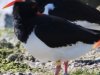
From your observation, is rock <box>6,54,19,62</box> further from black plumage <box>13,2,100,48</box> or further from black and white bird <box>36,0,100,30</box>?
black plumage <box>13,2,100,48</box>

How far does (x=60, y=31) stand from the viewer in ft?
27.7

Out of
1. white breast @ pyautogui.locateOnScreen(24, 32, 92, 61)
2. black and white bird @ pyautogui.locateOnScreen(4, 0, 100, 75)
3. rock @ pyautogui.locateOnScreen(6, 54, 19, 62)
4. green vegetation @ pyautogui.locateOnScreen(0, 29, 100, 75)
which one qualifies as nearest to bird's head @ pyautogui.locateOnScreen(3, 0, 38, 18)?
black and white bird @ pyautogui.locateOnScreen(4, 0, 100, 75)

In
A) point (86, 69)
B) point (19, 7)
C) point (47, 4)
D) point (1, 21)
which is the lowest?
point (86, 69)

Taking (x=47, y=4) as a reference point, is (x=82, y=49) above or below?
below

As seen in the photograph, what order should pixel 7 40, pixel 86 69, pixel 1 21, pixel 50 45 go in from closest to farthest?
pixel 50 45
pixel 86 69
pixel 7 40
pixel 1 21

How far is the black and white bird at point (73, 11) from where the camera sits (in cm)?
1102

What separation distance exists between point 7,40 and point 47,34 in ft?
19.9

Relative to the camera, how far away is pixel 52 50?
833 cm

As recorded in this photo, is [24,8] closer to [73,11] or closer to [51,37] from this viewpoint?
[51,37]

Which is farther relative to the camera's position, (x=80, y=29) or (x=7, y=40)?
(x=7, y=40)

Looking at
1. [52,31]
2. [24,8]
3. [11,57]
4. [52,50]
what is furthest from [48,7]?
[52,50]

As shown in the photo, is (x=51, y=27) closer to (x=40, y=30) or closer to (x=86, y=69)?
(x=40, y=30)

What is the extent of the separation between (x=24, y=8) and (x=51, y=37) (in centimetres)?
69

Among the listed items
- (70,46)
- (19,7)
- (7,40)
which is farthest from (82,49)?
(7,40)
